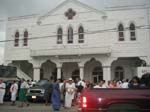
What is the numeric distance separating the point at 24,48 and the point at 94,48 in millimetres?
8740

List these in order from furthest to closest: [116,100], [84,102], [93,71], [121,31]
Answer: [93,71] < [121,31] < [84,102] < [116,100]

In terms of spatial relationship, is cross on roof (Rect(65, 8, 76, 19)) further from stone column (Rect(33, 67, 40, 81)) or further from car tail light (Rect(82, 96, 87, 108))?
car tail light (Rect(82, 96, 87, 108))

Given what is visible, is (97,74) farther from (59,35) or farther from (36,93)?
(36,93)

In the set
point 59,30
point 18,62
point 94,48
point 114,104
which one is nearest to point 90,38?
point 94,48

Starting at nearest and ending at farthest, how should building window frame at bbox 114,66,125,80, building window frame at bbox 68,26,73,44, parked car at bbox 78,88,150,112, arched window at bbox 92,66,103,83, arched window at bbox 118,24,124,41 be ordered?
parked car at bbox 78,88,150,112, arched window at bbox 118,24,124,41, building window frame at bbox 114,66,125,80, building window frame at bbox 68,26,73,44, arched window at bbox 92,66,103,83

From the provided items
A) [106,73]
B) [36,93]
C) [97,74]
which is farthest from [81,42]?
[36,93]

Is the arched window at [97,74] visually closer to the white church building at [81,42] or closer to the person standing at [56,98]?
the white church building at [81,42]

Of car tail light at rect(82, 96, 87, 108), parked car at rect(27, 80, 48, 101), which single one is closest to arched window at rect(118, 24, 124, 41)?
parked car at rect(27, 80, 48, 101)

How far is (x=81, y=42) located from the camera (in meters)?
31.5

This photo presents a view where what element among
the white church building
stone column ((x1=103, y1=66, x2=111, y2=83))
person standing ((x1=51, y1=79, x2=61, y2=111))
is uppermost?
the white church building

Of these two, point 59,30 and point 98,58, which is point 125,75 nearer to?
point 98,58

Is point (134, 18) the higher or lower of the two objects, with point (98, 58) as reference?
higher

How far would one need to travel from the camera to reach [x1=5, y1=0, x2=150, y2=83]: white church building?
2961cm

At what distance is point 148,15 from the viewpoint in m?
29.0
